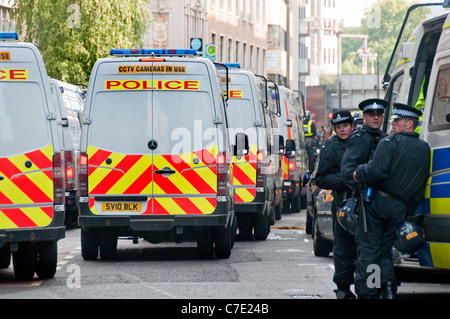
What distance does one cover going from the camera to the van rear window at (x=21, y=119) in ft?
43.4

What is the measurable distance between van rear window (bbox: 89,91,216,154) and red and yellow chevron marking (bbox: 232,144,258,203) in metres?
3.88

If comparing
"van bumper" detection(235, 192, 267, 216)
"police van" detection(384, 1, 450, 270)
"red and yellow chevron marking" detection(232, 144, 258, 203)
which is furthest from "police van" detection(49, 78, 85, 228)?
"police van" detection(384, 1, 450, 270)

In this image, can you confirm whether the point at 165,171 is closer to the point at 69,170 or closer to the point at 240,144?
the point at 240,144

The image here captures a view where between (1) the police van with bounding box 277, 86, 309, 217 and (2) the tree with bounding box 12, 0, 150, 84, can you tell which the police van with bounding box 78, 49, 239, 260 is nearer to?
(1) the police van with bounding box 277, 86, 309, 217

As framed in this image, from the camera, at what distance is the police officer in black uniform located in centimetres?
1108

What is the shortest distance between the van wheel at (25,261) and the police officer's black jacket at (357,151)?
4032 millimetres

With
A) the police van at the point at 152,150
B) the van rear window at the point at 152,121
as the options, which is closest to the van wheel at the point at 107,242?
the police van at the point at 152,150

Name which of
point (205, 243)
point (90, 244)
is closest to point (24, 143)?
point (90, 244)

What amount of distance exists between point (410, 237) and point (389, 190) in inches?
17.6

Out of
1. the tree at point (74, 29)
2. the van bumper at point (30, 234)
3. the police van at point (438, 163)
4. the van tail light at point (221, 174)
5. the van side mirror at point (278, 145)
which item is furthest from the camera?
the tree at point (74, 29)

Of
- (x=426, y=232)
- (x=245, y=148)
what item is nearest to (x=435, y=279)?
(x=426, y=232)

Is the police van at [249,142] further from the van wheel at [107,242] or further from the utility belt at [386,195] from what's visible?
the utility belt at [386,195]

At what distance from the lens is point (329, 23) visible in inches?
6663

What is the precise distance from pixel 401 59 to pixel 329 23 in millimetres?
155792
